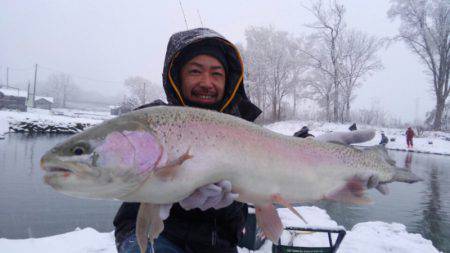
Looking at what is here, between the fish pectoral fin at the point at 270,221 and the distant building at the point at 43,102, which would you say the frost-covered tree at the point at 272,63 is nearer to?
the fish pectoral fin at the point at 270,221

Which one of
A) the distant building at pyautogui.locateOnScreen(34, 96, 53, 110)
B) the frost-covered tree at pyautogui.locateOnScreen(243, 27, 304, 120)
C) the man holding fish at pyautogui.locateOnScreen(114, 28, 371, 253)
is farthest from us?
the distant building at pyautogui.locateOnScreen(34, 96, 53, 110)

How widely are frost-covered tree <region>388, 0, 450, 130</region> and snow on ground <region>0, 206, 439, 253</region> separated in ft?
107

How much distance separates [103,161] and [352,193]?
6.40 ft

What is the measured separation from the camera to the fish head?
1.75 meters

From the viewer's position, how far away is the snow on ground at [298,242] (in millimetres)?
4946

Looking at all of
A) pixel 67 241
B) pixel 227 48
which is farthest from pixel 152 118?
pixel 67 241

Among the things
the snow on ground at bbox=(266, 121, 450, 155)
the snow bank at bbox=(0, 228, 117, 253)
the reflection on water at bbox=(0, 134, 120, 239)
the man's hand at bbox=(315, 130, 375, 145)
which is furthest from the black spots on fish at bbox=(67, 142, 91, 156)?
the snow on ground at bbox=(266, 121, 450, 155)

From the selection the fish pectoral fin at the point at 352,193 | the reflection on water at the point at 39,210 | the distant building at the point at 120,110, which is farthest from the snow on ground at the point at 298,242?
the distant building at the point at 120,110

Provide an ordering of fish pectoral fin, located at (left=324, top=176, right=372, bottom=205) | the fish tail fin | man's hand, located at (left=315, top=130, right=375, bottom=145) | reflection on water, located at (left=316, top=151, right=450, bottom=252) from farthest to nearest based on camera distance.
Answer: reflection on water, located at (left=316, top=151, right=450, bottom=252) → man's hand, located at (left=315, top=130, right=375, bottom=145) → the fish tail fin → fish pectoral fin, located at (left=324, top=176, right=372, bottom=205)

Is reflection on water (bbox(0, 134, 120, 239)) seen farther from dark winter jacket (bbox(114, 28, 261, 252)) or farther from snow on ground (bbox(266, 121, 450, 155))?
snow on ground (bbox(266, 121, 450, 155))

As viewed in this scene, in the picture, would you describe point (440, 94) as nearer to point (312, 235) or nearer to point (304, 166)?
point (312, 235)

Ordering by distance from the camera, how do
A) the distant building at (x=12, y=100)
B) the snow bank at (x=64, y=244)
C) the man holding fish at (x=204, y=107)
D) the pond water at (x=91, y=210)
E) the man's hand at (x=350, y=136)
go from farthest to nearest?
the distant building at (x=12, y=100) → the pond water at (x=91, y=210) → the snow bank at (x=64, y=244) → the man's hand at (x=350, y=136) → the man holding fish at (x=204, y=107)

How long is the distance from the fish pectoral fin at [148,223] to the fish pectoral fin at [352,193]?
4.52 ft

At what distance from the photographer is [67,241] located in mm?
5191
